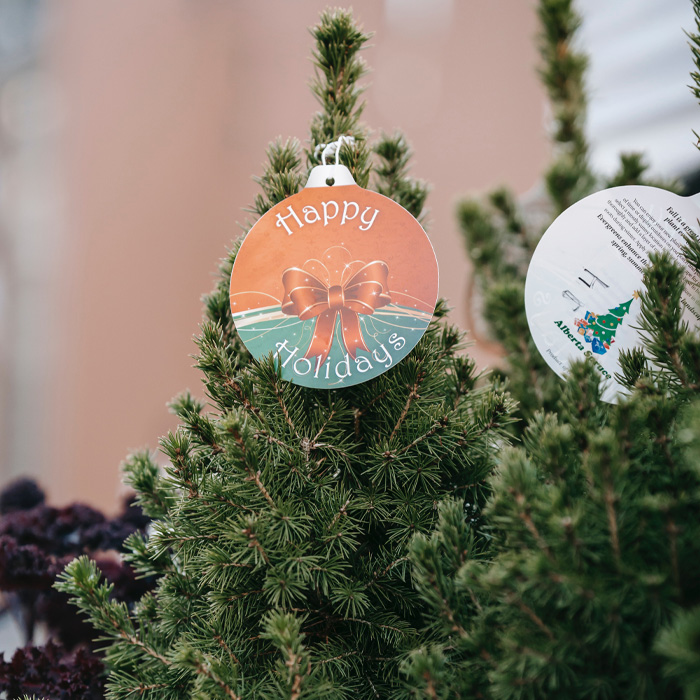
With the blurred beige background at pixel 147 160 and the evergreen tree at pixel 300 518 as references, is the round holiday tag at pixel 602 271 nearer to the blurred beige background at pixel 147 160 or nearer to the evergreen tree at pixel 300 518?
the evergreen tree at pixel 300 518

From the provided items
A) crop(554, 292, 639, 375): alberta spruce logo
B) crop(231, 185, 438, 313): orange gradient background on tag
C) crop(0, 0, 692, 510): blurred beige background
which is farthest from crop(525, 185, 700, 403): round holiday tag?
crop(0, 0, 692, 510): blurred beige background

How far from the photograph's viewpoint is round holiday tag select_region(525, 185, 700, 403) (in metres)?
0.46

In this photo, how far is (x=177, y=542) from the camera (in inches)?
17.3

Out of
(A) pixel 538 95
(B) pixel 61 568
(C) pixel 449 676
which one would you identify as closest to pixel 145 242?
(A) pixel 538 95

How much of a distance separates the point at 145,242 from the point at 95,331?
0.31 meters

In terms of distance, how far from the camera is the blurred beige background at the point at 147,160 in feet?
5.73

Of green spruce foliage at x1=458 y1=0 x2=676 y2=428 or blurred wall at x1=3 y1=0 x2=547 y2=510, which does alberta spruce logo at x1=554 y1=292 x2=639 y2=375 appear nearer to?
green spruce foliage at x1=458 y1=0 x2=676 y2=428

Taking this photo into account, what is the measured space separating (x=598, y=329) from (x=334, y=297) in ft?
0.70

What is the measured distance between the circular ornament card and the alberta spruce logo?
123mm

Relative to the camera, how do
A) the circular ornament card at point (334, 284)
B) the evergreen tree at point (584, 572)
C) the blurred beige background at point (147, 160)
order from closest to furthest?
the evergreen tree at point (584, 572), the circular ornament card at point (334, 284), the blurred beige background at point (147, 160)

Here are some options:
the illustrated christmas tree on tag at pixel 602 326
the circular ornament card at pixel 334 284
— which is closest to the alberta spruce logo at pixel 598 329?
the illustrated christmas tree on tag at pixel 602 326

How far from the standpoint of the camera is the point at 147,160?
5.83 ft

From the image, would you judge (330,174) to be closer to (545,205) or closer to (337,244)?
A: (337,244)

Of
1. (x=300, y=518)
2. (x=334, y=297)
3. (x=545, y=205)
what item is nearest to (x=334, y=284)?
(x=334, y=297)
